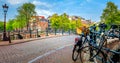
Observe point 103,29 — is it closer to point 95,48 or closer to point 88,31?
point 95,48

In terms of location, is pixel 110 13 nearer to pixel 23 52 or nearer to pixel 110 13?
pixel 110 13

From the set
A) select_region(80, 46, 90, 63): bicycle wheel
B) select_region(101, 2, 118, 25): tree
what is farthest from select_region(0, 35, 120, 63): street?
select_region(101, 2, 118, 25): tree

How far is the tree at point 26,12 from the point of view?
76.9m

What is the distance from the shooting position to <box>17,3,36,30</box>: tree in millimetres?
76938

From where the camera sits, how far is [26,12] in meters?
78.4

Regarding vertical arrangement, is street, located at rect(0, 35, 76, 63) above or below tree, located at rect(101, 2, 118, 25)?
below

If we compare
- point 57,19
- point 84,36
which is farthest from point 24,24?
point 84,36

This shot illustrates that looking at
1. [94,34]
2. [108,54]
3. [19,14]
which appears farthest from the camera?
[19,14]

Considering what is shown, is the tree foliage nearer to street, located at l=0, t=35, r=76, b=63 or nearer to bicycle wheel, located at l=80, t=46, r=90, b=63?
street, located at l=0, t=35, r=76, b=63

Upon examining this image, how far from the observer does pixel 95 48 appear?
5.66m

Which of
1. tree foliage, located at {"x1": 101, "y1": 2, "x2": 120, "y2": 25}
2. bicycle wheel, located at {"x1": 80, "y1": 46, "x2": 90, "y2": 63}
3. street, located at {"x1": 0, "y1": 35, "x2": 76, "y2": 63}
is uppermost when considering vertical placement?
tree foliage, located at {"x1": 101, "y1": 2, "x2": 120, "y2": 25}

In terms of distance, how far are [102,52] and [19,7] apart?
74.9 m

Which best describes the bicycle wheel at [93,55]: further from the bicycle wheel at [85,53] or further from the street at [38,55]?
the street at [38,55]

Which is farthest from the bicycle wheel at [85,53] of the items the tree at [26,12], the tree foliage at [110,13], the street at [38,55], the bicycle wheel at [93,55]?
the tree at [26,12]
